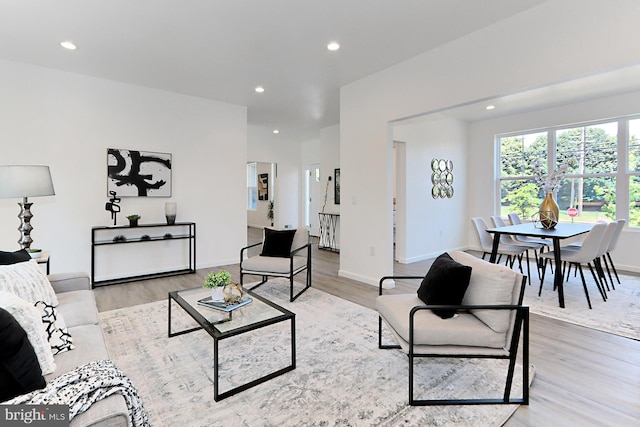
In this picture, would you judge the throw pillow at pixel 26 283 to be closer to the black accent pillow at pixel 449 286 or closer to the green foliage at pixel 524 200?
the black accent pillow at pixel 449 286

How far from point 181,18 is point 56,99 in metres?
2.50

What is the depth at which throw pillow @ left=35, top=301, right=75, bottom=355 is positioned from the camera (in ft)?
5.51

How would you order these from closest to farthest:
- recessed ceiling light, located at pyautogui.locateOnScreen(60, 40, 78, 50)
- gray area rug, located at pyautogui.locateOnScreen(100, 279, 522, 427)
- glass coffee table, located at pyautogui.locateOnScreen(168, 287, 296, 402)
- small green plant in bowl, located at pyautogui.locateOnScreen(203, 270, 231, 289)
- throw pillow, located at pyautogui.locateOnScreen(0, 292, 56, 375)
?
throw pillow, located at pyautogui.locateOnScreen(0, 292, 56, 375), gray area rug, located at pyautogui.locateOnScreen(100, 279, 522, 427), glass coffee table, located at pyautogui.locateOnScreen(168, 287, 296, 402), small green plant in bowl, located at pyautogui.locateOnScreen(203, 270, 231, 289), recessed ceiling light, located at pyautogui.locateOnScreen(60, 40, 78, 50)

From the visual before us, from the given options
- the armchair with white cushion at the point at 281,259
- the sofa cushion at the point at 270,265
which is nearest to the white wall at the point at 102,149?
the armchair with white cushion at the point at 281,259

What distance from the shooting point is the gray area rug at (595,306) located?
9.98 ft

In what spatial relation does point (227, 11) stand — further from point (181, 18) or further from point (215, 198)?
point (215, 198)

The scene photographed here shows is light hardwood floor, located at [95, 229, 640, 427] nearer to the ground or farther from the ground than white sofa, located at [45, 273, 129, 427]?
nearer to the ground

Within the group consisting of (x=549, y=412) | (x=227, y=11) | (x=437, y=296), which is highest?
(x=227, y=11)

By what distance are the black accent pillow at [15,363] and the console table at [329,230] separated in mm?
6207

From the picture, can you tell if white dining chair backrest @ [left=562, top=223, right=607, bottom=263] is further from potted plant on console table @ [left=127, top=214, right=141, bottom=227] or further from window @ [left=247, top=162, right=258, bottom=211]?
window @ [left=247, top=162, right=258, bottom=211]

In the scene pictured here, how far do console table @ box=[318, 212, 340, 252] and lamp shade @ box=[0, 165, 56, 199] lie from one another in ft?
17.2

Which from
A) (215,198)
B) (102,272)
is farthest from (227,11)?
(102,272)

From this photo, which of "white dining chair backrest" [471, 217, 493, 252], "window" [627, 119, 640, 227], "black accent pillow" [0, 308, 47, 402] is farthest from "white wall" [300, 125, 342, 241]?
"black accent pillow" [0, 308, 47, 402]

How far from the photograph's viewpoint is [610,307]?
138 inches
